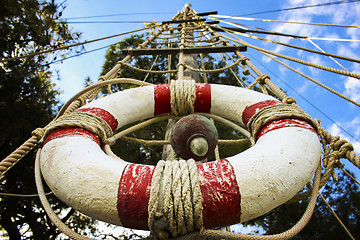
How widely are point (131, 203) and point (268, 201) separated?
37cm

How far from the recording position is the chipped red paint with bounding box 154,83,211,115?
1319mm

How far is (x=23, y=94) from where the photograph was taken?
14.4ft

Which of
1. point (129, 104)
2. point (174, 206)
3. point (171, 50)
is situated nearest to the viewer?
point (174, 206)

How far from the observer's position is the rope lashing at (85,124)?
1012mm

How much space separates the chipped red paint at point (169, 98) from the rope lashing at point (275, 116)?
274 millimetres

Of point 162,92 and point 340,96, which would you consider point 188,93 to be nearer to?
point 162,92

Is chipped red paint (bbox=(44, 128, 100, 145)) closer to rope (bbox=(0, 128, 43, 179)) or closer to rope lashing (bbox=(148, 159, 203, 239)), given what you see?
rope (bbox=(0, 128, 43, 179))

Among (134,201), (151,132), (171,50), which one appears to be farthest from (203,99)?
(151,132)

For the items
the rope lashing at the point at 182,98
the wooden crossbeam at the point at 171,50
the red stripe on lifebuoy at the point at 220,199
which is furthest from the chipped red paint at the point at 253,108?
the wooden crossbeam at the point at 171,50

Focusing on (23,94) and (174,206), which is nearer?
(174,206)

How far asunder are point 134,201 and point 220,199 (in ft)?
0.75

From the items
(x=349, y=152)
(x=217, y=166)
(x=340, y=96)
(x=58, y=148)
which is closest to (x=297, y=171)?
(x=217, y=166)

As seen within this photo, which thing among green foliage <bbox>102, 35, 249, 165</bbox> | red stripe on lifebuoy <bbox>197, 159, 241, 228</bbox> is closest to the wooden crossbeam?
green foliage <bbox>102, 35, 249, 165</bbox>

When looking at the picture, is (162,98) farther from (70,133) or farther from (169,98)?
(70,133)
